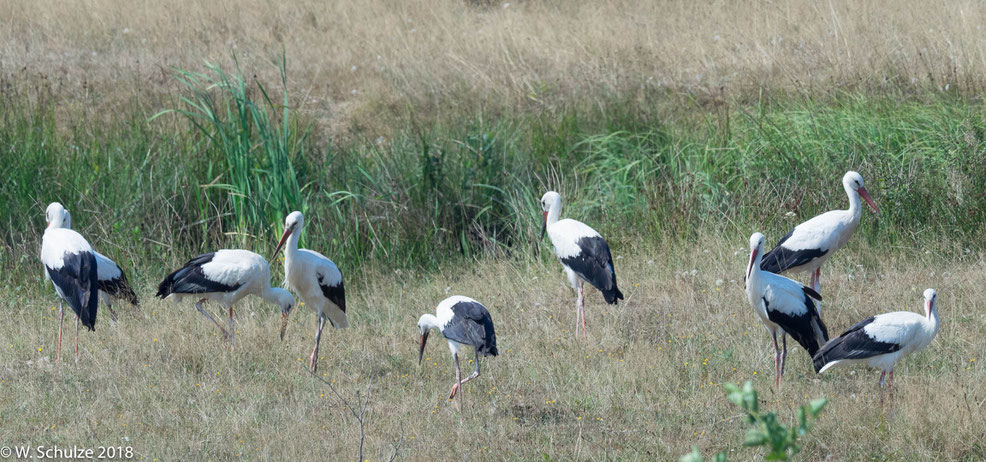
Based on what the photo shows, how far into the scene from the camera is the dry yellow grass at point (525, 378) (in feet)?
16.6

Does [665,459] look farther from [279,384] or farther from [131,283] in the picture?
[131,283]

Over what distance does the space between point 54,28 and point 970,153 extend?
1272 cm

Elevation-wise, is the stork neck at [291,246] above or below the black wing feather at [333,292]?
above

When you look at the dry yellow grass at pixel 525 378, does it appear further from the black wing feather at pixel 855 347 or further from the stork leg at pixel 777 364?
the black wing feather at pixel 855 347

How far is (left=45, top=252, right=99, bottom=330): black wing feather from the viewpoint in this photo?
653cm

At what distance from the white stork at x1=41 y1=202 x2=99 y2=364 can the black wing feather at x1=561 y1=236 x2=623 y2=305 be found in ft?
10.8

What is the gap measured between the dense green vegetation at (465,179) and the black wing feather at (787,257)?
3.98ft

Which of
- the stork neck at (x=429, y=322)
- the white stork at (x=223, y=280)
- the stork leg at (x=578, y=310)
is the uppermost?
the stork neck at (x=429, y=322)

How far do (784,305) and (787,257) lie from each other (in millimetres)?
1450

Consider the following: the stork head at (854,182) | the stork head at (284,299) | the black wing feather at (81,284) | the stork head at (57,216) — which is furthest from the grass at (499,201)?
the stork head at (57,216)

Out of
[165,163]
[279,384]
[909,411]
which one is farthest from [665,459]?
[165,163]

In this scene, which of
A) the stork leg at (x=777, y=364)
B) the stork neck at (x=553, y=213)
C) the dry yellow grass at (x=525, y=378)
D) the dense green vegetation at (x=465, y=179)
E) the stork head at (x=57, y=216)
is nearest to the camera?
the dry yellow grass at (x=525, y=378)

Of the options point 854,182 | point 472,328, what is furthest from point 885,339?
point 854,182

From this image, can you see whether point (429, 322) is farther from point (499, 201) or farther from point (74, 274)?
point (499, 201)
